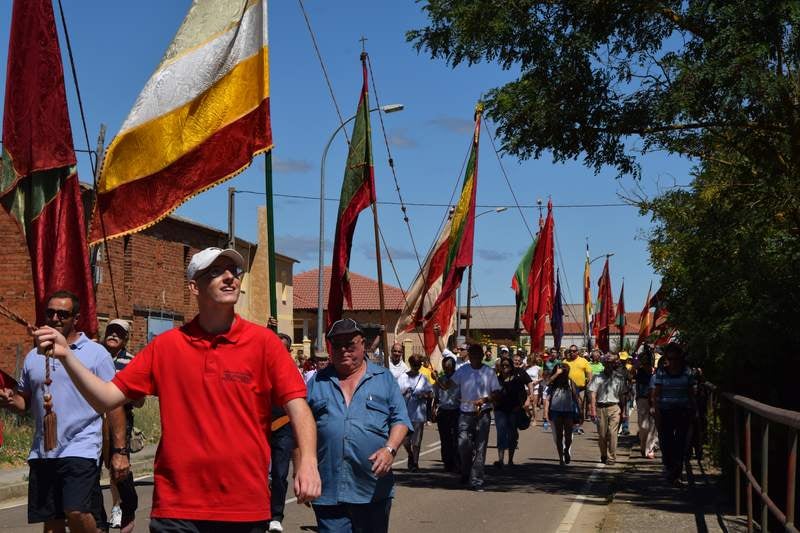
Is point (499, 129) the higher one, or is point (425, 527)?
point (499, 129)

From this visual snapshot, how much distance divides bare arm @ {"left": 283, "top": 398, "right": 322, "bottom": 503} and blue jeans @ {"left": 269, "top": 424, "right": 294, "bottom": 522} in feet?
20.1

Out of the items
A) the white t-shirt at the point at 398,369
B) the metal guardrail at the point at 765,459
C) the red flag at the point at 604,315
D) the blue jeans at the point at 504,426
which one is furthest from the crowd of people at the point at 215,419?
the red flag at the point at 604,315

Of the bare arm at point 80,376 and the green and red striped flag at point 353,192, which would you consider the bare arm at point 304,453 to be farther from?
the green and red striped flag at point 353,192

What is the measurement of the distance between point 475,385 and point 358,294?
214 ft

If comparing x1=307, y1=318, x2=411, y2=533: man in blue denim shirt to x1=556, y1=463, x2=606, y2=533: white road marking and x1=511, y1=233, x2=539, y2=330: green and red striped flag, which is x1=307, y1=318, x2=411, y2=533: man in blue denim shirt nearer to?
x1=556, y1=463, x2=606, y2=533: white road marking

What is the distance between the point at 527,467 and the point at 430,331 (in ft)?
9.44

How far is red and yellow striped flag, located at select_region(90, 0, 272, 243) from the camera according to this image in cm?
866

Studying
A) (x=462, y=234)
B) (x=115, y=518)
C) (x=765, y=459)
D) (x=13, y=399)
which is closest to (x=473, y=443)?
(x=462, y=234)

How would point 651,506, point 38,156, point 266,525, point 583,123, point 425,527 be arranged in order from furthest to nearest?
point 583,123, point 651,506, point 425,527, point 38,156, point 266,525

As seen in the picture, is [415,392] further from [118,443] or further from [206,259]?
[206,259]

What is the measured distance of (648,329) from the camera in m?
42.0

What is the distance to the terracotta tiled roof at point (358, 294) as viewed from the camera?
253 feet

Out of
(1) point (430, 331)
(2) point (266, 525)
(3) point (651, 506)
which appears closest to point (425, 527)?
(3) point (651, 506)

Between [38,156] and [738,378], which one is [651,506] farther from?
[38,156]
